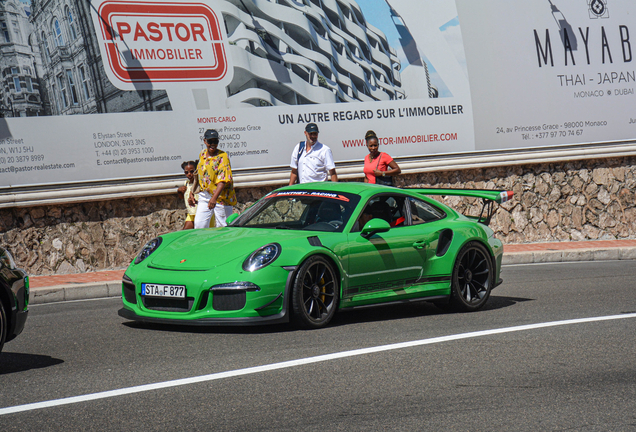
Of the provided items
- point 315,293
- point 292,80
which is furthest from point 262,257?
point 292,80

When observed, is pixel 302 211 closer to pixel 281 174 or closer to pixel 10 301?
pixel 10 301

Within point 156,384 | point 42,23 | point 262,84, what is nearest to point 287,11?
point 262,84

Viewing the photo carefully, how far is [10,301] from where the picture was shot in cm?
532

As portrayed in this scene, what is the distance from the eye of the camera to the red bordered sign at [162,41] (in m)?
12.8

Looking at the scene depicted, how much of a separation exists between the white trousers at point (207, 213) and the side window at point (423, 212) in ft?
11.1

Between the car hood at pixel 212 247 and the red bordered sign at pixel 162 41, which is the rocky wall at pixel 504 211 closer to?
the red bordered sign at pixel 162 41

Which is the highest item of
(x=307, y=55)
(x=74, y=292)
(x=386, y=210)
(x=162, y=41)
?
(x=162, y=41)

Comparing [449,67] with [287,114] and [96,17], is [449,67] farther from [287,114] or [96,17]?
[96,17]

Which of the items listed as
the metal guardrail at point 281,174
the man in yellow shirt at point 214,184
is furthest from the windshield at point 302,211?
the metal guardrail at point 281,174

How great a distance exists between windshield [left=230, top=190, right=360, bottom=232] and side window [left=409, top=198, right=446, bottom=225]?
2.33 ft

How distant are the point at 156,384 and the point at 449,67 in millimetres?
11943

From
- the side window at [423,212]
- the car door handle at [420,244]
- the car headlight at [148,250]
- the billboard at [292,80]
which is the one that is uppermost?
the billboard at [292,80]

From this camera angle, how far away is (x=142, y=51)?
1293cm

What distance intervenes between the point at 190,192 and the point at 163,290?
17.7 ft
